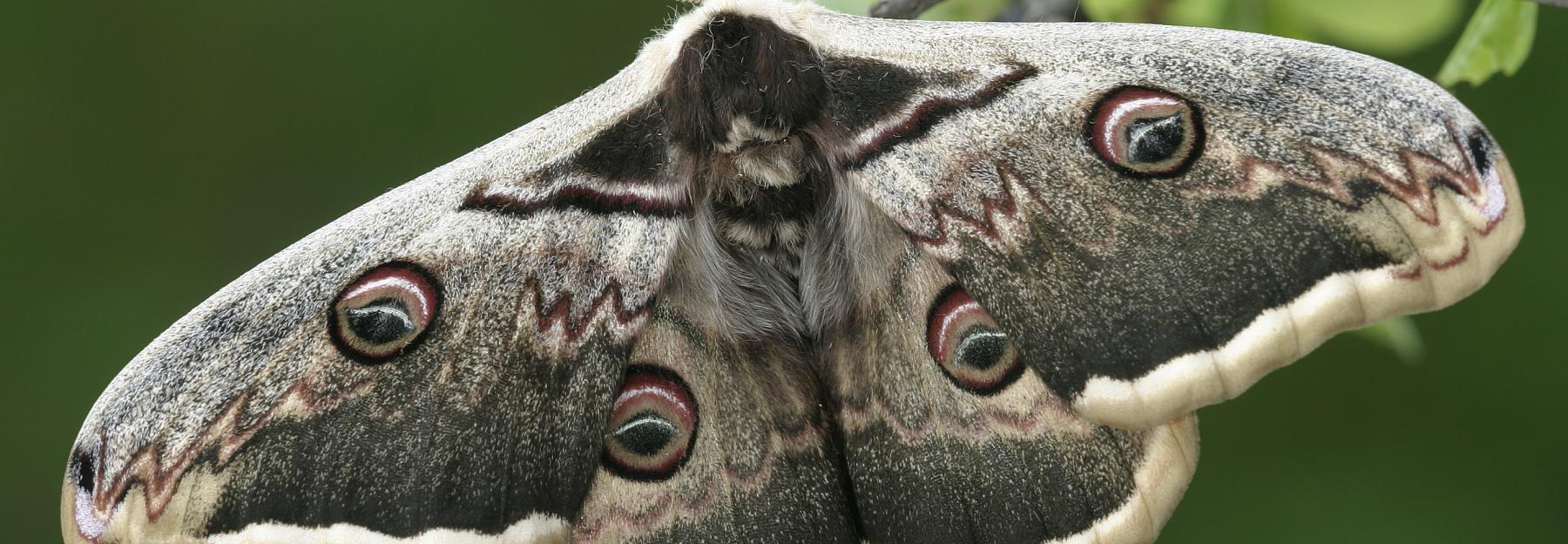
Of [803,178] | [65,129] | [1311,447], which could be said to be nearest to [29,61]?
[65,129]

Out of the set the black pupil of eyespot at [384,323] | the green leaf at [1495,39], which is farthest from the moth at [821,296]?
the green leaf at [1495,39]

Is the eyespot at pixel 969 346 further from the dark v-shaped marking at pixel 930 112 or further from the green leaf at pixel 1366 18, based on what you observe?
the green leaf at pixel 1366 18

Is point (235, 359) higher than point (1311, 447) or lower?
higher

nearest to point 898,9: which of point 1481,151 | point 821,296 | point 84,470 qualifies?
point 821,296

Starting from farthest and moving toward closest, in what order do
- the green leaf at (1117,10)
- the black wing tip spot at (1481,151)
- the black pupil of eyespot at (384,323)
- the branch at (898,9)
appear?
the green leaf at (1117,10) < the branch at (898,9) < the black pupil of eyespot at (384,323) < the black wing tip spot at (1481,151)

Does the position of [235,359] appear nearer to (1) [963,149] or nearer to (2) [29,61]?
(1) [963,149]

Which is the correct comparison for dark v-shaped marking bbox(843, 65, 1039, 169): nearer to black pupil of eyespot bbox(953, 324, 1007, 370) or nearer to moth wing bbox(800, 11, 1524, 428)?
moth wing bbox(800, 11, 1524, 428)

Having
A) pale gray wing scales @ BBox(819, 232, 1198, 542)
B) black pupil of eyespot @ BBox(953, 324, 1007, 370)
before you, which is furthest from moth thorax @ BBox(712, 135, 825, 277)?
black pupil of eyespot @ BBox(953, 324, 1007, 370)
